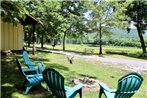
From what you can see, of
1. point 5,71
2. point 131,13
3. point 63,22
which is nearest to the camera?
point 5,71

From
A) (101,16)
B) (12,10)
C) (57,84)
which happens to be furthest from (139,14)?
(57,84)

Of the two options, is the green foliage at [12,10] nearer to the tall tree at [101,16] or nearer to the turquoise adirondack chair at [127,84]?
the turquoise adirondack chair at [127,84]

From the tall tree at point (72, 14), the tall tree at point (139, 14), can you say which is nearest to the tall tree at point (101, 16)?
the tall tree at point (72, 14)

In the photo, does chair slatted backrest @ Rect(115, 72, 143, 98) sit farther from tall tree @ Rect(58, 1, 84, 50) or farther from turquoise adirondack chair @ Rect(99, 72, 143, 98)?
tall tree @ Rect(58, 1, 84, 50)

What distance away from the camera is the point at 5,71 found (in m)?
10.5

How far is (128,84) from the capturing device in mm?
5383

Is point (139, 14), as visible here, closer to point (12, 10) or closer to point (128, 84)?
point (12, 10)

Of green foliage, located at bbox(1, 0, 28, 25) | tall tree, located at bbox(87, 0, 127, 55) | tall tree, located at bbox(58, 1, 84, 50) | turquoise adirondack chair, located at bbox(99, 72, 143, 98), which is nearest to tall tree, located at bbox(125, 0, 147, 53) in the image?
tall tree, located at bbox(87, 0, 127, 55)

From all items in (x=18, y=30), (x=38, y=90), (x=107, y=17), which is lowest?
(x=38, y=90)

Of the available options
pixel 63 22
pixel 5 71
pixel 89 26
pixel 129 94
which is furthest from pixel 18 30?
pixel 129 94

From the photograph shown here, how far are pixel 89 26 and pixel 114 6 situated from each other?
3.39 metres

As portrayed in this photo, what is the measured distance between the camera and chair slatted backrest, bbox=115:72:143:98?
5.31 meters

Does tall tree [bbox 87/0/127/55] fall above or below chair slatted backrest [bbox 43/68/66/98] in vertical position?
above

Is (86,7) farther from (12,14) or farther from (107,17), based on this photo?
(12,14)
